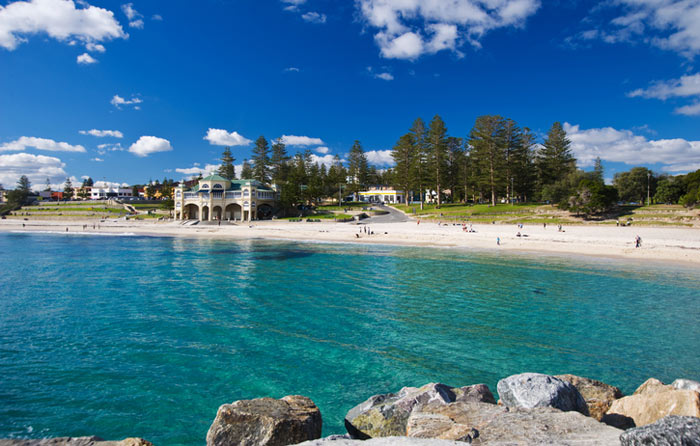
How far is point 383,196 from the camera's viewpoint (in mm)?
92500

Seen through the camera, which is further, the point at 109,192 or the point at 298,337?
the point at 109,192

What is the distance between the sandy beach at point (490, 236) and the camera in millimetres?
27031

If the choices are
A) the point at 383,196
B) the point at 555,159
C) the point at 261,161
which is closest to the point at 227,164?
the point at 261,161

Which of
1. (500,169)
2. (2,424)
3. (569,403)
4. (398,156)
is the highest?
(398,156)

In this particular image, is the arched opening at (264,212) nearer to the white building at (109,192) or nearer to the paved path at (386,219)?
the paved path at (386,219)

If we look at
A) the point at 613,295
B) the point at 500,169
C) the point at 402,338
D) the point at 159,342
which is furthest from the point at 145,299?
the point at 500,169

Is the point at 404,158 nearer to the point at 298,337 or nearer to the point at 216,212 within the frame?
the point at 216,212

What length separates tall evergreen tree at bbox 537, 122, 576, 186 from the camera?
60062 mm

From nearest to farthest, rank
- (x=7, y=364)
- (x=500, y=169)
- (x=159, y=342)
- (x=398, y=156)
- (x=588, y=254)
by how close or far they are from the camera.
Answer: (x=7, y=364) < (x=159, y=342) < (x=588, y=254) < (x=500, y=169) < (x=398, y=156)

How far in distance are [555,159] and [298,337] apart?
6367 centimetres

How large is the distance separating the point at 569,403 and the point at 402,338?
564 cm

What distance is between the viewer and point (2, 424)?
21.3 ft

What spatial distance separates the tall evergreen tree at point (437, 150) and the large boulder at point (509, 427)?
193 feet

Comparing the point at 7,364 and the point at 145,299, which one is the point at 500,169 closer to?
the point at 145,299
